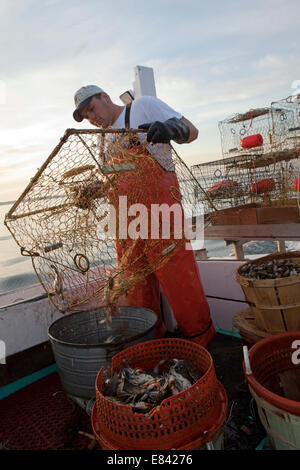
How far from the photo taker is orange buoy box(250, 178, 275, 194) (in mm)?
4512

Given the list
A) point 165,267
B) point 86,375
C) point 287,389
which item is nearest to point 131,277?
point 165,267

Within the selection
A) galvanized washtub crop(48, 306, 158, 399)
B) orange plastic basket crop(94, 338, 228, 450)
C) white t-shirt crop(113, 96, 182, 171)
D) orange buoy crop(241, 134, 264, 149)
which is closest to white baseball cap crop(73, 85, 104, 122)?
white t-shirt crop(113, 96, 182, 171)

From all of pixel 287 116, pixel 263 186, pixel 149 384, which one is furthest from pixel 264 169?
pixel 149 384

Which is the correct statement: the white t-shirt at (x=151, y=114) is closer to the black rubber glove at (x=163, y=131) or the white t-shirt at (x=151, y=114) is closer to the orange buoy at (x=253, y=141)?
the black rubber glove at (x=163, y=131)

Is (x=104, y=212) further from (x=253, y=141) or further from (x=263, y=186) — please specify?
(x=253, y=141)

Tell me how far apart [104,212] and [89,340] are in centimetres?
123

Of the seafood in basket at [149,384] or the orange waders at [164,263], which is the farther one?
the orange waders at [164,263]

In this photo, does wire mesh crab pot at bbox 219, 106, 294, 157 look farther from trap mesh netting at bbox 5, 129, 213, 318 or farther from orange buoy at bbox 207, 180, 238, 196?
trap mesh netting at bbox 5, 129, 213, 318

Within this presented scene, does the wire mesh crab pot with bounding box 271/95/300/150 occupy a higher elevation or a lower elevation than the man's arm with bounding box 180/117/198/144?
higher

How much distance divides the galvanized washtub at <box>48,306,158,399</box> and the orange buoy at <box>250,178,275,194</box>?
2.89 m

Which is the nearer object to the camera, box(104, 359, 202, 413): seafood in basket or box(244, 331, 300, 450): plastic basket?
box(244, 331, 300, 450): plastic basket

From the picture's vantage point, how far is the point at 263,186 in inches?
178

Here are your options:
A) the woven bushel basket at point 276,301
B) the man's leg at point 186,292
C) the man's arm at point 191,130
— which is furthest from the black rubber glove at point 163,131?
the woven bushel basket at point 276,301

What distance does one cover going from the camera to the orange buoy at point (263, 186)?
4512mm
